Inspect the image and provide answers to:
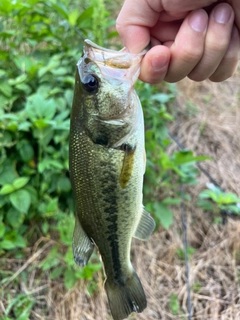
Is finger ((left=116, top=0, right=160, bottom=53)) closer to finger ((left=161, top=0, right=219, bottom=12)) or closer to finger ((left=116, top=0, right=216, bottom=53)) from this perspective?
finger ((left=116, top=0, right=216, bottom=53))

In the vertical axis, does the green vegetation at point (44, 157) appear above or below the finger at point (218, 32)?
below

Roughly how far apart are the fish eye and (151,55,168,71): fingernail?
23cm

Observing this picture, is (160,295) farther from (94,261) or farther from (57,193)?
(57,193)

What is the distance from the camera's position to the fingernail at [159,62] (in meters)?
1.24

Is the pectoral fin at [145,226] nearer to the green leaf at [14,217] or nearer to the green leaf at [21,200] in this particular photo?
the green leaf at [21,200]

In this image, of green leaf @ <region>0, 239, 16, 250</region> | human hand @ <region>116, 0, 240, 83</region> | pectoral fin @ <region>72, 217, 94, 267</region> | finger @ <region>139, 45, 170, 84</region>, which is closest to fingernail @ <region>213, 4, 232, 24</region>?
human hand @ <region>116, 0, 240, 83</region>

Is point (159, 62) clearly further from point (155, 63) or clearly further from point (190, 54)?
point (190, 54)

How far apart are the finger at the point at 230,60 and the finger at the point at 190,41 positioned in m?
0.15

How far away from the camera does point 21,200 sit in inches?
83.4

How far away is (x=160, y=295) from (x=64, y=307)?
2.44ft

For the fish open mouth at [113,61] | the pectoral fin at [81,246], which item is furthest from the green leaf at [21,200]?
the fish open mouth at [113,61]

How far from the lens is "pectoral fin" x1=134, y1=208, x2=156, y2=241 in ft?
4.90

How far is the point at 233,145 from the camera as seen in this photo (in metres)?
3.82

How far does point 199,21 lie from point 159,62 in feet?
0.72
